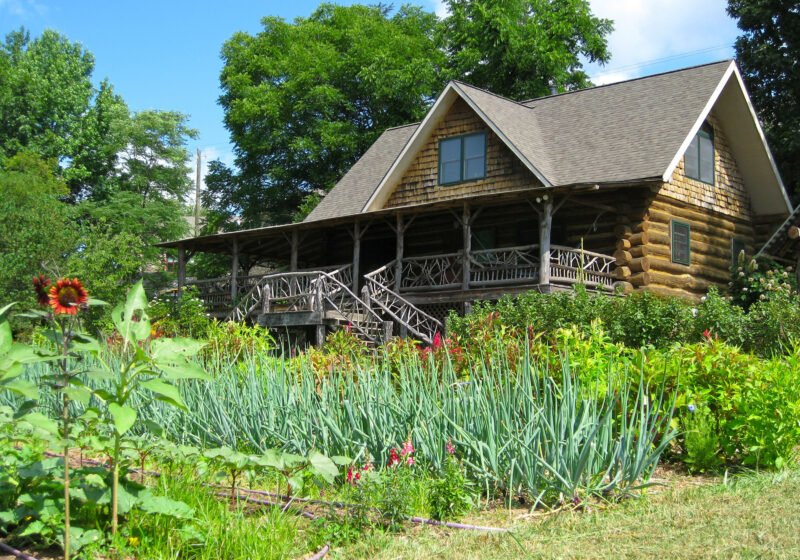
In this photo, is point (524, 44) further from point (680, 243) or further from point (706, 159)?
point (680, 243)

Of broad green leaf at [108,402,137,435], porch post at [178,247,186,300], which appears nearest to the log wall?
porch post at [178,247,186,300]

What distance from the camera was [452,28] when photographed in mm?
36094

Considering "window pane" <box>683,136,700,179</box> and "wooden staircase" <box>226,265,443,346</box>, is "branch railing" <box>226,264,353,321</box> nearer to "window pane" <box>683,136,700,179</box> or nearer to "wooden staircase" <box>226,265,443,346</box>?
"wooden staircase" <box>226,265,443,346</box>

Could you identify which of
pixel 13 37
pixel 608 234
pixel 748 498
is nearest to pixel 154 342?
pixel 748 498

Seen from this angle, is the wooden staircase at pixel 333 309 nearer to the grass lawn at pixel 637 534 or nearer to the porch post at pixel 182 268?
the porch post at pixel 182 268

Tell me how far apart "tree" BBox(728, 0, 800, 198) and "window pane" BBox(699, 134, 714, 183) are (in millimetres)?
5554

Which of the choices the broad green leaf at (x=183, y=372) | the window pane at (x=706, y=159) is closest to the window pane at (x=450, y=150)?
the window pane at (x=706, y=159)

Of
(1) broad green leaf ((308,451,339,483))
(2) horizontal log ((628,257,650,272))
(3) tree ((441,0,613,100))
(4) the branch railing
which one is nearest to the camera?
(1) broad green leaf ((308,451,339,483))

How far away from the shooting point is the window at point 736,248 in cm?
2289

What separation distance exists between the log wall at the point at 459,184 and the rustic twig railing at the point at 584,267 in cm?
258

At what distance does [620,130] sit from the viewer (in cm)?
2202

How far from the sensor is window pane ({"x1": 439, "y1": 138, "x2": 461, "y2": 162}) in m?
23.3

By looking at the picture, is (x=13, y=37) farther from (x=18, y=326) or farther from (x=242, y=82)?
(x=18, y=326)

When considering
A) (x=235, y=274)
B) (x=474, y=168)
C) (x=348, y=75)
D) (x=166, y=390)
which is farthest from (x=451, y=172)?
(x=166, y=390)
